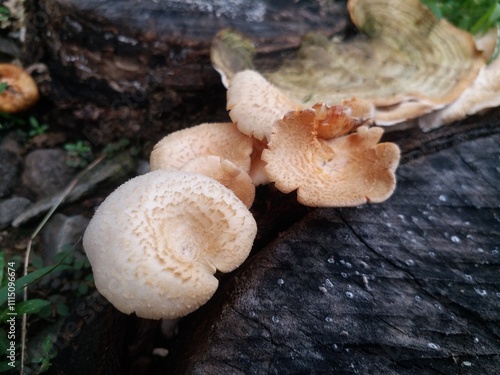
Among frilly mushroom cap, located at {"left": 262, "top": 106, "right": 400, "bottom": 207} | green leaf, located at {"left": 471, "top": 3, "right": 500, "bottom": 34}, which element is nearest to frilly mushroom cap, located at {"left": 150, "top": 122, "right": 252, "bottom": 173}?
frilly mushroom cap, located at {"left": 262, "top": 106, "right": 400, "bottom": 207}

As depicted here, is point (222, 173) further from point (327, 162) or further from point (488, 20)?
point (488, 20)

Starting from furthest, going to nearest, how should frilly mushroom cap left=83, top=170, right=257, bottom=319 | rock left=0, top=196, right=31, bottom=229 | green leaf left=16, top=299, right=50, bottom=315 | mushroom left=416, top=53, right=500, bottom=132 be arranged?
rock left=0, top=196, right=31, bottom=229 → mushroom left=416, top=53, right=500, bottom=132 → green leaf left=16, top=299, right=50, bottom=315 → frilly mushroom cap left=83, top=170, right=257, bottom=319

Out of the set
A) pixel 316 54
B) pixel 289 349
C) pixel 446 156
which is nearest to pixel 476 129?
pixel 446 156

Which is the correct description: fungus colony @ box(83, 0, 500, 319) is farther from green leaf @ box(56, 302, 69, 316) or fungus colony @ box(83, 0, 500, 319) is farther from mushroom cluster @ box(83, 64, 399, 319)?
green leaf @ box(56, 302, 69, 316)

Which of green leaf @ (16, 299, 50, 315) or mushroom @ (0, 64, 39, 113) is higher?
mushroom @ (0, 64, 39, 113)

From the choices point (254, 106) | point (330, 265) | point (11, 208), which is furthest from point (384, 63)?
point (11, 208)

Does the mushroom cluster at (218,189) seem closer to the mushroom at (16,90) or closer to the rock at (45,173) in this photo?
the rock at (45,173)

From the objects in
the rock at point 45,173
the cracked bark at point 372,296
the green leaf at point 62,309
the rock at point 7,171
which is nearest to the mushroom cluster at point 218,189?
the cracked bark at point 372,296
